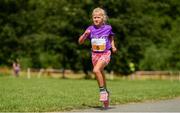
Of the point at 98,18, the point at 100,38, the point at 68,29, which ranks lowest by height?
the point at 68,29

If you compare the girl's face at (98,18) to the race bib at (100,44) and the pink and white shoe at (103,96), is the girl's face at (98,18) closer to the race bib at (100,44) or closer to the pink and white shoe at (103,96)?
the race bib at (100,44)

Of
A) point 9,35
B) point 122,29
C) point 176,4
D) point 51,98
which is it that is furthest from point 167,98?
point 176,4

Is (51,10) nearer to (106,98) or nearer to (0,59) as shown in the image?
(0,59)

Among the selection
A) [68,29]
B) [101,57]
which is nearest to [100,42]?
[101,57]

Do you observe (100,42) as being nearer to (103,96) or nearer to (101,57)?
(101,57)

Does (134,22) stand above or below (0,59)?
above

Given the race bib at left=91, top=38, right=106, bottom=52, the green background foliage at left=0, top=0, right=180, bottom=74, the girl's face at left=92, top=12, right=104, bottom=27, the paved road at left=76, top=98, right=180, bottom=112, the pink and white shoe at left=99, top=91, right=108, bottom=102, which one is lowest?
the green background foliage at left=0, top=0, right=180, bottom=74

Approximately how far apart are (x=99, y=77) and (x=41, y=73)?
4892 centimetres

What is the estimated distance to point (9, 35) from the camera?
167 feet

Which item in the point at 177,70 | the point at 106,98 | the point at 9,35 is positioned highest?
the point at 106,98

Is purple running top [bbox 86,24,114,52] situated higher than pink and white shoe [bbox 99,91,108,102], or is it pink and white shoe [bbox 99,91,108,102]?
purple running top [bbox 86,24,114,52]

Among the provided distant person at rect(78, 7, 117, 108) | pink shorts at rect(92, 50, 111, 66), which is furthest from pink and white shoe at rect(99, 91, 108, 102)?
pink shorts at rect(92, 50, 111, 66)

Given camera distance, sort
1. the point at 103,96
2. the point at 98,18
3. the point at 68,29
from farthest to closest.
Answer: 1. the point at 68,29
2. the point at 98,18
3. the point at 103,96

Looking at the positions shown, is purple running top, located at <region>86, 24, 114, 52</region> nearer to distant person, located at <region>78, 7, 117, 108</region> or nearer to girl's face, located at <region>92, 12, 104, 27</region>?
distant person, located at <region>78, 7, 117, 108</region>
